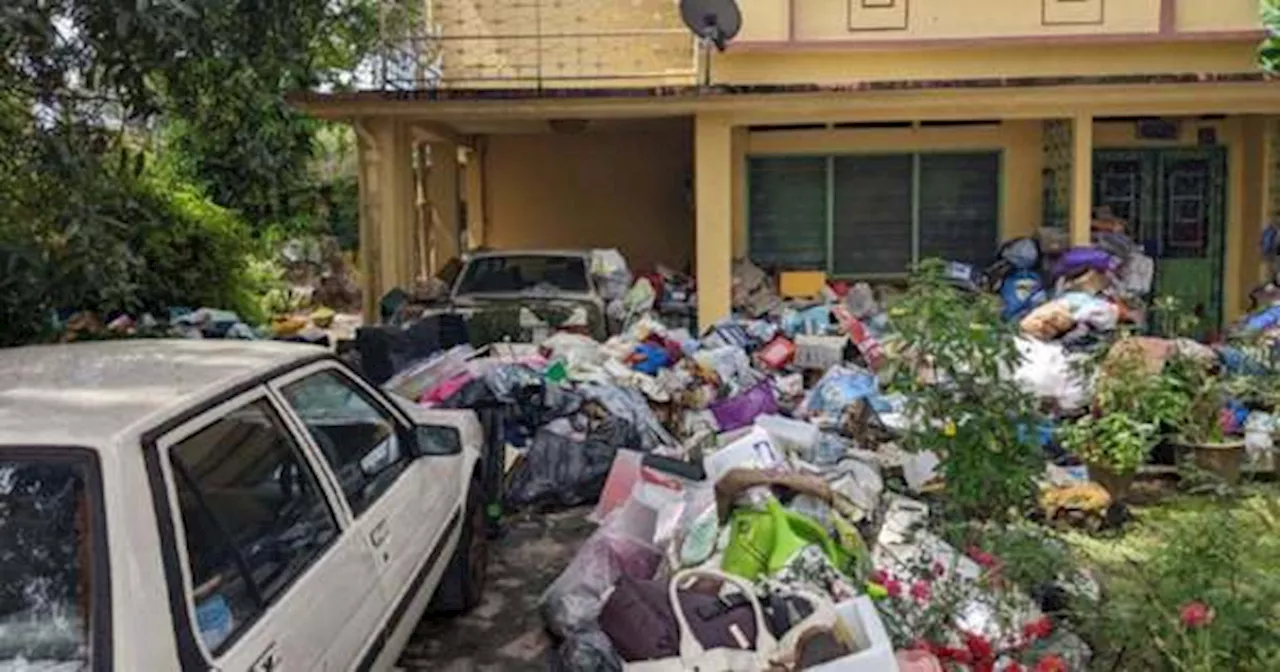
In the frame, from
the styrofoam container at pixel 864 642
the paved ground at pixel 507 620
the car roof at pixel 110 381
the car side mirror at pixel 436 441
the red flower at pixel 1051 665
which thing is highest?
the car roof at pixel 110 381

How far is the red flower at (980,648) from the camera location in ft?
13.4

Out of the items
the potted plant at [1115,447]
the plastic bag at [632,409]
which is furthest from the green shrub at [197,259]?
the potted plant at [1115,447]

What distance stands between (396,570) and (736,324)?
713cm

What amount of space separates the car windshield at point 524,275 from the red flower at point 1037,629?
7342 mm

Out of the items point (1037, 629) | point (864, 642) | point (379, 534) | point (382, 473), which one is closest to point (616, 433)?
point (382, 473)

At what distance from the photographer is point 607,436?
25.3ft

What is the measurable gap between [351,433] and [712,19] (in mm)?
7858

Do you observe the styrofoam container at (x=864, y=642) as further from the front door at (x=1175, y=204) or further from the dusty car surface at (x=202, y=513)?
the front door at (x=1175, y=204)

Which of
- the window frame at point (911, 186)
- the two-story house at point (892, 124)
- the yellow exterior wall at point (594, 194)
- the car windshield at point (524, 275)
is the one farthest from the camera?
the yellow exterior wall at point (594, 194)

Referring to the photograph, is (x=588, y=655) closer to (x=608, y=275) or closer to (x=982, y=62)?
(x=608, y=275)

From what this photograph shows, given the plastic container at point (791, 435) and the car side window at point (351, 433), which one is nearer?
the car side window at point (351, 433)

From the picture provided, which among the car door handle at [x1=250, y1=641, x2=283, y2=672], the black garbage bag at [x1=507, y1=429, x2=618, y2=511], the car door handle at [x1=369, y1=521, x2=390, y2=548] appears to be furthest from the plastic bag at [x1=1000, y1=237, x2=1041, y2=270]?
the car door handle at [x1=250, y1=641, x2=283, y2=672]

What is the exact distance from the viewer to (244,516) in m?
3.07

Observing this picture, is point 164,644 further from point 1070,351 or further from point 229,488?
point 1070,351
